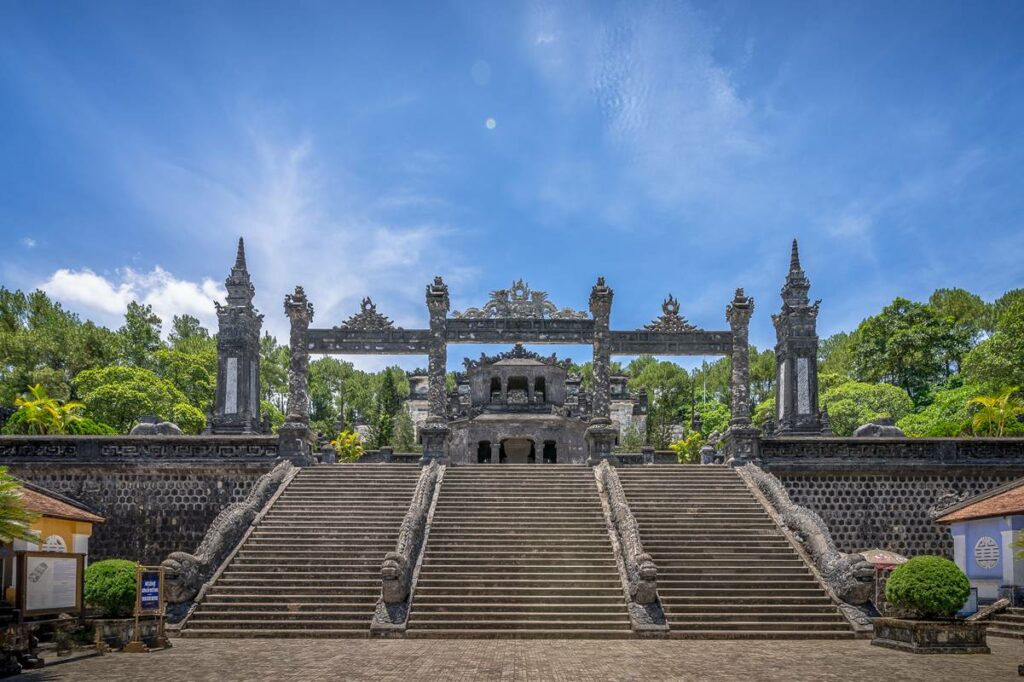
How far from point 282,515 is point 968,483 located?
18706 mm

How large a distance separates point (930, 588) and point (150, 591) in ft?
44.8

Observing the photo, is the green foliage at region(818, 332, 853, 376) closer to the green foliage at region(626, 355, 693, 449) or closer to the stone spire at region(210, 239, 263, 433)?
the green foliage at region(626, 355, 693, 449)

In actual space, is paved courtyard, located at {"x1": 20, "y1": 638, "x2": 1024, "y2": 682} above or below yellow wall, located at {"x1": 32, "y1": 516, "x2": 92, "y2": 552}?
below

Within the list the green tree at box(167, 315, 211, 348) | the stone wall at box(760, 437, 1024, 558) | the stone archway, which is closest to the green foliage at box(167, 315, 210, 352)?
the green tree at box(167, 315, 211, 348)

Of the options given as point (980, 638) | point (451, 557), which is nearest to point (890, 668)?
point (980, 638)

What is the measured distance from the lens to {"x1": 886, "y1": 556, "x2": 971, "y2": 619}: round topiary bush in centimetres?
1313

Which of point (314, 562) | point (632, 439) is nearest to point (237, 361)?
point (314, 562)

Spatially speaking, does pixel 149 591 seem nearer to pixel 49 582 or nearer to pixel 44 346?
pixel 49 582

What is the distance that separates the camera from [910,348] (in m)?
47.6

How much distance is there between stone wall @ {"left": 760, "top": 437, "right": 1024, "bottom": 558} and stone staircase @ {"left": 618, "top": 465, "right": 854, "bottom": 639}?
264cm

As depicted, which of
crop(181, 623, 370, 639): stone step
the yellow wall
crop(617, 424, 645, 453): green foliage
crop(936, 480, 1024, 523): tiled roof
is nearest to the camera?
crop(181, 623, 370, 639): stone step

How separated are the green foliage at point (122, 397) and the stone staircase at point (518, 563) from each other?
74.2 ft

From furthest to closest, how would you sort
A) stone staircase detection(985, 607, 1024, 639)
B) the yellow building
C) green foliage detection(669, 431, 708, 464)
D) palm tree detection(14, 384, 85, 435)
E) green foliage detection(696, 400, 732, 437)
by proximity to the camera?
green foliage detection(696, 400, 732, 437), green foliage detection(669, 431, 708, 464), palm tree detection(14, 384, 85, 435), the yellow building, stone staircase detection(985, 607, 1024, 639)

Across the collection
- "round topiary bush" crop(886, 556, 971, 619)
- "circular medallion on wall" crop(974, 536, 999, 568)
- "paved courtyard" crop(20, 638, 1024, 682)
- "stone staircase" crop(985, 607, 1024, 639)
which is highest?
"round topiary bush" crop(886, 556, 971, 619)
